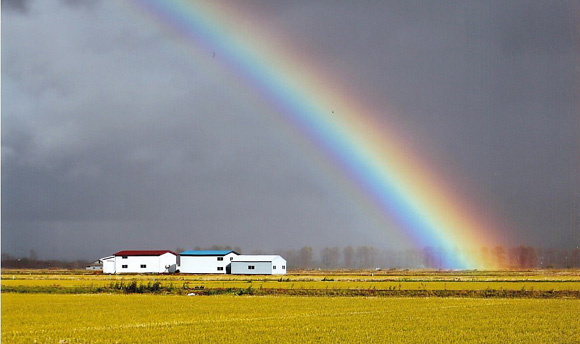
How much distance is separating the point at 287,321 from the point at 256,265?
76.2 meters

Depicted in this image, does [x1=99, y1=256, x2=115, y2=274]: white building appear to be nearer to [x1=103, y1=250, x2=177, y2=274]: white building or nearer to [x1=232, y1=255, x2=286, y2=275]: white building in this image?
[x1=103, y1=250, x2=177, y2=274]: white building

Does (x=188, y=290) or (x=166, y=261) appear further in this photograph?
A: (x=166, y=261)

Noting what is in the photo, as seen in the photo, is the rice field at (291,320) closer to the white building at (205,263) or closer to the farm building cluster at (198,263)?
the farm building cluster at (198,263)

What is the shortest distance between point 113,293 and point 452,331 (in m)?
33.8

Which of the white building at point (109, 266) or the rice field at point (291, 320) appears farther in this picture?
the white building at point (109, 266)

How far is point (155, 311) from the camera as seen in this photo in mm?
32000

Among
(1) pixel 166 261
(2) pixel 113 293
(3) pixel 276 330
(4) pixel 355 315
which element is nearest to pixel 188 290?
(2) pixel 113 293

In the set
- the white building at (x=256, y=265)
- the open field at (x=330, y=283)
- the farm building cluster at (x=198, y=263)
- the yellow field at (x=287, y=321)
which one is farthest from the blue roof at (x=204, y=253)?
the yellow field at (x=287, y=321)

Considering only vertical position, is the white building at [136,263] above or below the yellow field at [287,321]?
below

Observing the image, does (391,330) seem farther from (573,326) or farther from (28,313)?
(28,313)

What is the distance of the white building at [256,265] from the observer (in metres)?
101

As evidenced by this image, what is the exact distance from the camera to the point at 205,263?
346ft

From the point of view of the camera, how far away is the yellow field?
71.3 ft

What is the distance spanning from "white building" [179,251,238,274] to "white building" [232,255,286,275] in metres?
2.32
